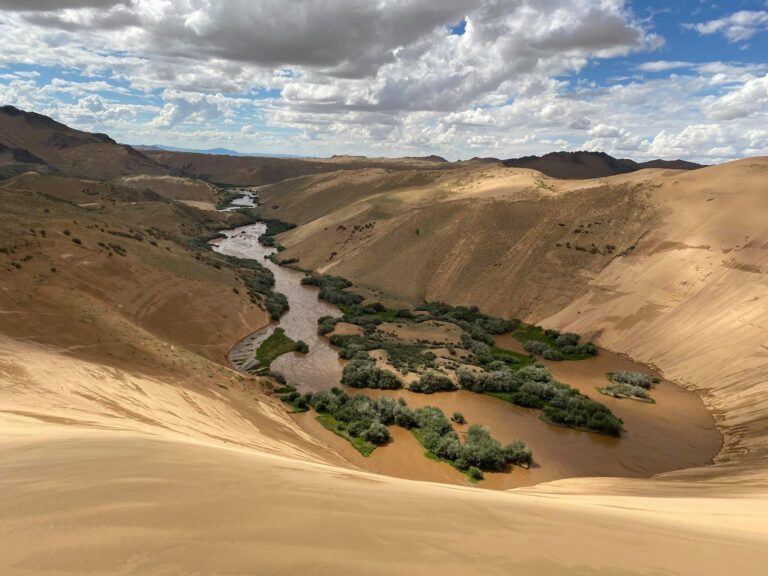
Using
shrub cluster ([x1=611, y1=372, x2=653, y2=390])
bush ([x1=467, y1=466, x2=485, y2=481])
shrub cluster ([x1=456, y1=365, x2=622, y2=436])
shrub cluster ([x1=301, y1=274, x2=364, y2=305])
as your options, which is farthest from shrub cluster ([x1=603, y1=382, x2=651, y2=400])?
shrub cluster ([x1=301, y1=274, x2=364, y2=305])

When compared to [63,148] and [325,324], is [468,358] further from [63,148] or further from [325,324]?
[63,148]

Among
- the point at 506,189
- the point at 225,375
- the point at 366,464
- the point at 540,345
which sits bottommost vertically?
the point at 366,464

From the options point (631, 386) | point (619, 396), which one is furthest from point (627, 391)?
point (631, 386)

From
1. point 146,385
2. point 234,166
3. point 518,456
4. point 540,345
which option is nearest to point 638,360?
point 540,345

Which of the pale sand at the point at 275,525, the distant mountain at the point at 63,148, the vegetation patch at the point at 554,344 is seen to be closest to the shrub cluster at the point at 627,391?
the vegetation patch at the point at 554,344

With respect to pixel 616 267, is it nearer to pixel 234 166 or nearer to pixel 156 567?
pixel 156 567

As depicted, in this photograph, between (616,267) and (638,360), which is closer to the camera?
(638,360)

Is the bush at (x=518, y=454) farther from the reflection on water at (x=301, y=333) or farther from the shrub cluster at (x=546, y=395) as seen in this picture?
the reflection on water at (x=301, y=333)
